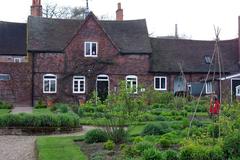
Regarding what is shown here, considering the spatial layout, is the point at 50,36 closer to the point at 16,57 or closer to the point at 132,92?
the point at 16,57

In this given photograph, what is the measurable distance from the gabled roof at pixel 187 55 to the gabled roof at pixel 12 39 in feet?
45.4

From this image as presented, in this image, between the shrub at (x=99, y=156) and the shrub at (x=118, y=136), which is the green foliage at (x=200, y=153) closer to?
the shrub at (x=99, y=156)

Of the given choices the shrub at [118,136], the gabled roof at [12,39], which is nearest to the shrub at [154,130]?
the shrub at [118,136]

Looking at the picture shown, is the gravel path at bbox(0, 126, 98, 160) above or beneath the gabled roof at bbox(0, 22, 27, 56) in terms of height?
beneath

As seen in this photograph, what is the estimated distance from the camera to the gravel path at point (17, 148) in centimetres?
1495

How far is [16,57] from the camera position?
49062 millimetres

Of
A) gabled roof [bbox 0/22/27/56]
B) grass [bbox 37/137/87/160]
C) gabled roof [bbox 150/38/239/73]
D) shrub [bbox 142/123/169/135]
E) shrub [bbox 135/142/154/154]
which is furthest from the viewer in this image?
gabled roof [bbox 0/22/27/56]

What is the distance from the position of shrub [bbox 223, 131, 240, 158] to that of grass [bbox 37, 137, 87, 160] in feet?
12.7

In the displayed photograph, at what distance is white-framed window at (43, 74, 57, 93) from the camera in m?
42.4

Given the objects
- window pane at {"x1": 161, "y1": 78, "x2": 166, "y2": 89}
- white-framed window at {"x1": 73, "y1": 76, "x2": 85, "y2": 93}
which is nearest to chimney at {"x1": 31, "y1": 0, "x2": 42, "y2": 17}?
white-framed window at {"x1": 73, "y1": 76, "x2": 85, "y2": 93}

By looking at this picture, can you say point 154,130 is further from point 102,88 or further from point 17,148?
point 102,88

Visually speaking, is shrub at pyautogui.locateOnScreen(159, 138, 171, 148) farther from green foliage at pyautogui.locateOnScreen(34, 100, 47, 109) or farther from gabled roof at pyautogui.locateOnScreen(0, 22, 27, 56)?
gabled roof at pyautogui.locateOnScreen(0, 22, 27, 56)

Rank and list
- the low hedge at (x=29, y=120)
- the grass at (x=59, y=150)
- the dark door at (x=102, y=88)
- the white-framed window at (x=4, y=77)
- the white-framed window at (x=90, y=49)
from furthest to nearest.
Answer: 1. the white-framed window at (x=90, y=49)
2. the dark door at (x=102, y=88)
3. the white-framed window at (x=4, y=77)
4. the low hedge at (x=29, y=120)
5. the grass at (x=59, y=150)

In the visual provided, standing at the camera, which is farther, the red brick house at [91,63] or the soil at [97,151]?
the red brick house at [91,63]
